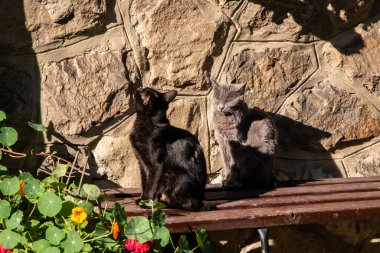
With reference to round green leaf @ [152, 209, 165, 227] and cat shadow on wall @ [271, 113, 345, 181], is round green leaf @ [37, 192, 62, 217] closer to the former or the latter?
round green leaf @ [152, 209, 165, 227]

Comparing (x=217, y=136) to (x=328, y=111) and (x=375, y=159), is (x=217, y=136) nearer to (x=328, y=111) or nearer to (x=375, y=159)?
(x=328, y=111)

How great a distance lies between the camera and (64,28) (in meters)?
3.27

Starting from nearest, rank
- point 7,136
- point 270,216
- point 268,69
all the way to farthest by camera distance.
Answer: point 270,216, point 7,136, point 268,69

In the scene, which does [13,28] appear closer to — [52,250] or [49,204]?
[49,204]

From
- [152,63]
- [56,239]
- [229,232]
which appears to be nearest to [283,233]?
[229,232]

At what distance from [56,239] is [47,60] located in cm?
116

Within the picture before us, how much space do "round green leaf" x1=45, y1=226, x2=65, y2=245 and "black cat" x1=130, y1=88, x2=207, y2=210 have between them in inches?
21.3

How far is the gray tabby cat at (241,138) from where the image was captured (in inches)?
137

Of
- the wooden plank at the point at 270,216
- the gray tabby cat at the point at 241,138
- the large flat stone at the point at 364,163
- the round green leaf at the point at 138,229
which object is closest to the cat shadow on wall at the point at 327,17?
the gray tabby cat at the point at 241,138

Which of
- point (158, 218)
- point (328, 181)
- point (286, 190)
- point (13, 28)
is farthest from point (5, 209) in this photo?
point (328, 181)

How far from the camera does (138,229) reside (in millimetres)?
2482

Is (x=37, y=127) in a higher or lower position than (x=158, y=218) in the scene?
higher

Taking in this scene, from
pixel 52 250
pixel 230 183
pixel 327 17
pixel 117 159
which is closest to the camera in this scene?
pixel 52 250

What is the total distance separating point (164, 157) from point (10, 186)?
70 cm
